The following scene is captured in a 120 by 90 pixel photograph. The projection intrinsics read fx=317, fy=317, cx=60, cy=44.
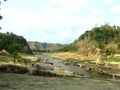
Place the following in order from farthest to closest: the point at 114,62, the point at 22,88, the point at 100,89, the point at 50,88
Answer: the point at 114,62 → the point at 100,89 → the point at 50,88 → the point at 22,88

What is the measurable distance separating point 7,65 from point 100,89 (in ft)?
97.9

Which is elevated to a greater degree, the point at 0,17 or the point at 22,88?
the point at 0,17

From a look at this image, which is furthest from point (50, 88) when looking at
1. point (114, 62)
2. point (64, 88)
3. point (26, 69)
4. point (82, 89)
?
point (114, 62)

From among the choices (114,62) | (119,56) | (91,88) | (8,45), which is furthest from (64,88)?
(119,56)

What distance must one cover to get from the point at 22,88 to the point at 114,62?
411ft

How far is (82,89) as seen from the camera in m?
55.3

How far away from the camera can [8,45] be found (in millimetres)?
138000

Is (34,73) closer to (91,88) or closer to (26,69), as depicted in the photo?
(26,69)

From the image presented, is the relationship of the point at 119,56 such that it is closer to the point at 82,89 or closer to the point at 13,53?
the point at 13,53

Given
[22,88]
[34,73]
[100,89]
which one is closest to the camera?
[22,88]

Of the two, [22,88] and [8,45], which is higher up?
[8,45]

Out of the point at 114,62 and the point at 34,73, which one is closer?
the point at 34,73

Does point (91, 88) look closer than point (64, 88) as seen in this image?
No

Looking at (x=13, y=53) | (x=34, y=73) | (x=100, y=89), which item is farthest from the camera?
(x=13, y=53)
